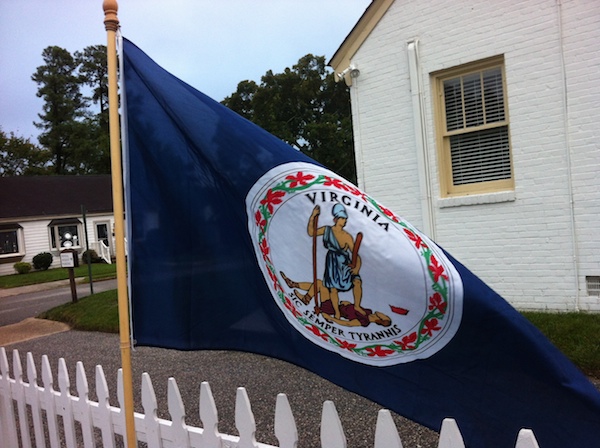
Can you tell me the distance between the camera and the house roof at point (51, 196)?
2734 cm

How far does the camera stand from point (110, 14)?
213 centimetres

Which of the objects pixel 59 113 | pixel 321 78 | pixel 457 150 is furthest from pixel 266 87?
pixel 59 113

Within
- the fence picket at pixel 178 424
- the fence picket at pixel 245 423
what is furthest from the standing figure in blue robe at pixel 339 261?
the fence picket at pixel 178 424

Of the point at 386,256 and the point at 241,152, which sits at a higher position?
the point at 241,152

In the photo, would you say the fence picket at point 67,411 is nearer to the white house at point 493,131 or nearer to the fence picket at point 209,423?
the fence picket at point 209,423

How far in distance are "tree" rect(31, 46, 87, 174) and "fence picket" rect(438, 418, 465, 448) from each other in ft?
157

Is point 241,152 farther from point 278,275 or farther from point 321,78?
point 321,78

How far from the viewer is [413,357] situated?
1760mm

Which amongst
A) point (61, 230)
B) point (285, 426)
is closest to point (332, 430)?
Answer: point (285, 426)

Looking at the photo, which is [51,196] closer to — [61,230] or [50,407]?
[61,230]

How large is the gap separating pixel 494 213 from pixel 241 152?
522 centimetres

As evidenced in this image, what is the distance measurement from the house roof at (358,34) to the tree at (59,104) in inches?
1655

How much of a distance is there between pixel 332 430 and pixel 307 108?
94.9 ft

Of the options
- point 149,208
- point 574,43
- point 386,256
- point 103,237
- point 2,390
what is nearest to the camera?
point 386,256
